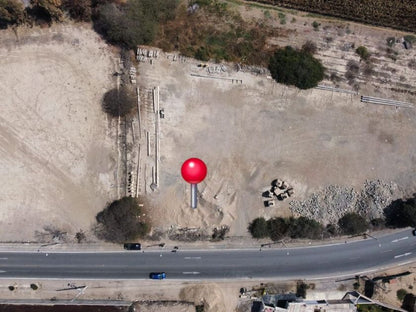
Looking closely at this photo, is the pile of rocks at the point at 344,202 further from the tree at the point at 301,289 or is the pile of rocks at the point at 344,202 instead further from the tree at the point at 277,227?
the tree at the point at 301,289

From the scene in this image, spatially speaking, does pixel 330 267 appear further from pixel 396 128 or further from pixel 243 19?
pixel 243 19

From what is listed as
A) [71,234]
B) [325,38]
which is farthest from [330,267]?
[71,234]

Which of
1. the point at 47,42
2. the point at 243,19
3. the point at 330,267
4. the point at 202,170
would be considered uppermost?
the point at 243,19

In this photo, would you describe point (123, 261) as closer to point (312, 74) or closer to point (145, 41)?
point (145, 41)

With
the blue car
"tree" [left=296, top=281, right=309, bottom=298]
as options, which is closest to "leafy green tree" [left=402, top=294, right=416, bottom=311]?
"tree" [left=296, top=281, right=309, bottom=298]

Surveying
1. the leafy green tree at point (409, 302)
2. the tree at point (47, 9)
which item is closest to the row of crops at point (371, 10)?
the tree at point (47, 9)

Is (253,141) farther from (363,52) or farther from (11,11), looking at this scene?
(11,11)

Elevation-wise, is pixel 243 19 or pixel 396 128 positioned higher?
pixel 243 19
